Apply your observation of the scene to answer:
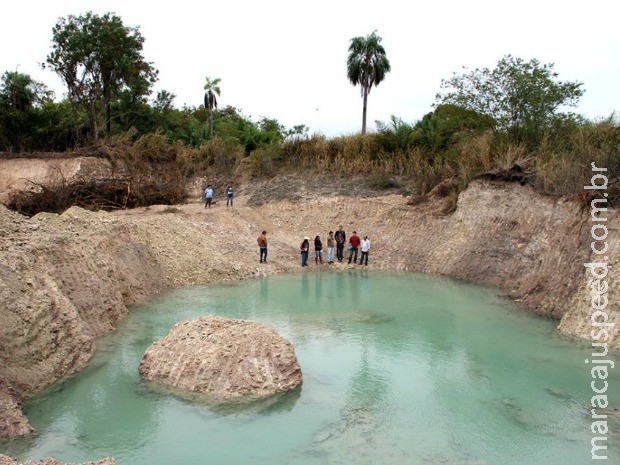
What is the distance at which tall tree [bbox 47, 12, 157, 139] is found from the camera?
3381 cm

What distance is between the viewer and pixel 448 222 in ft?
79.5

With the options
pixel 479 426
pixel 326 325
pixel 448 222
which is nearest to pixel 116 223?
pixel 326 325

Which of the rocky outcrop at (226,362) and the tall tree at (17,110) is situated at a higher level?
the tall tree at (17,110)

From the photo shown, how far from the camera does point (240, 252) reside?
77.9 ft

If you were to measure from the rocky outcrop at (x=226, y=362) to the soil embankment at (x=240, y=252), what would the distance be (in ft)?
6.38

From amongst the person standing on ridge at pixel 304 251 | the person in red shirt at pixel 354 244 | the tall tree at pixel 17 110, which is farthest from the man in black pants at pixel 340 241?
the tall tree at pixel 17 110

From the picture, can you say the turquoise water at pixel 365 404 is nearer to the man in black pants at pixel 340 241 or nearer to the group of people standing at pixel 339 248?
the group of people standing at pixel 339 248

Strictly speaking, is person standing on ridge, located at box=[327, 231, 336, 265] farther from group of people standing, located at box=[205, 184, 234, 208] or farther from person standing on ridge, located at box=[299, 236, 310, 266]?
group of people standing, located at box=[205, 184, 234, 208]

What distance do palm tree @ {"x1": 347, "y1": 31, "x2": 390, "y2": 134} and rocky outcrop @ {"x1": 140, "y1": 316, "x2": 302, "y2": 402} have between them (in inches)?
1048

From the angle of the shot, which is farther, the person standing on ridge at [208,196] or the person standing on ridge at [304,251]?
the person standing on ridge at [208,196]

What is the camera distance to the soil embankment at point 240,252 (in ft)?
39.2

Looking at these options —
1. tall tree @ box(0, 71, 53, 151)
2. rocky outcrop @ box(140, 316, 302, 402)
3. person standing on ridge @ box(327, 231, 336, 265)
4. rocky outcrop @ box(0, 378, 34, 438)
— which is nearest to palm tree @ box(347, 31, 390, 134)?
person standing on ridge @ box(327, 231, 336, 265)

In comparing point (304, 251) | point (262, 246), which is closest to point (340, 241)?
point (304, 251)

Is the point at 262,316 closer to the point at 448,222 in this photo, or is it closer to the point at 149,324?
the point at 149,324
